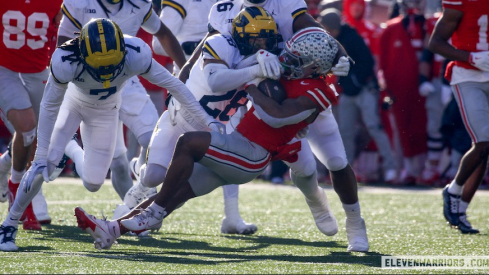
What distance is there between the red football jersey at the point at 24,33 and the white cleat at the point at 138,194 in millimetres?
1287

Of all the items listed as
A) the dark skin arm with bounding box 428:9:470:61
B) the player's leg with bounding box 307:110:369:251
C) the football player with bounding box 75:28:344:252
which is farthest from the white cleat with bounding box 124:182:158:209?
the dark skin arm with bounding box 428:9:470:61

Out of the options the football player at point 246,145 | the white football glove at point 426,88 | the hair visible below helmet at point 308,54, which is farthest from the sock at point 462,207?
the white football glove at point 426,88

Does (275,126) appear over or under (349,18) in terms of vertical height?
over

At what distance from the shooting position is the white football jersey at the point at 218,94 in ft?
15.8

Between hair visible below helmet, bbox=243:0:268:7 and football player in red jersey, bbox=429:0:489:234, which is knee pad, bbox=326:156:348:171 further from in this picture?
football player in red jersey, bbox=429:0:489:234

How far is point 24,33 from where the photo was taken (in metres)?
6.06

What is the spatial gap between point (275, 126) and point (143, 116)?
143cm

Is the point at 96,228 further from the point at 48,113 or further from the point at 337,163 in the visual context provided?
the point at 337,163

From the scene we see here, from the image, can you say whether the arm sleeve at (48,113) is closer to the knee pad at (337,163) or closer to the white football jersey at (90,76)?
the white football jersey at (90,76)

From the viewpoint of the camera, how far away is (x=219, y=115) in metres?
5.09

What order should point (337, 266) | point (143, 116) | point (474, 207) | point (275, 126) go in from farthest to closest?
point (474, 207)
point (143, 116)
point (275, 126)
point (337, 266)

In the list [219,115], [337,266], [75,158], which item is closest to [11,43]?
[75,158]

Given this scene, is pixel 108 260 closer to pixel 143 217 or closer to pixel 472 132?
pixel 143 217

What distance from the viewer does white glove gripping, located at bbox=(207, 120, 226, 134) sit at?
185 inches
